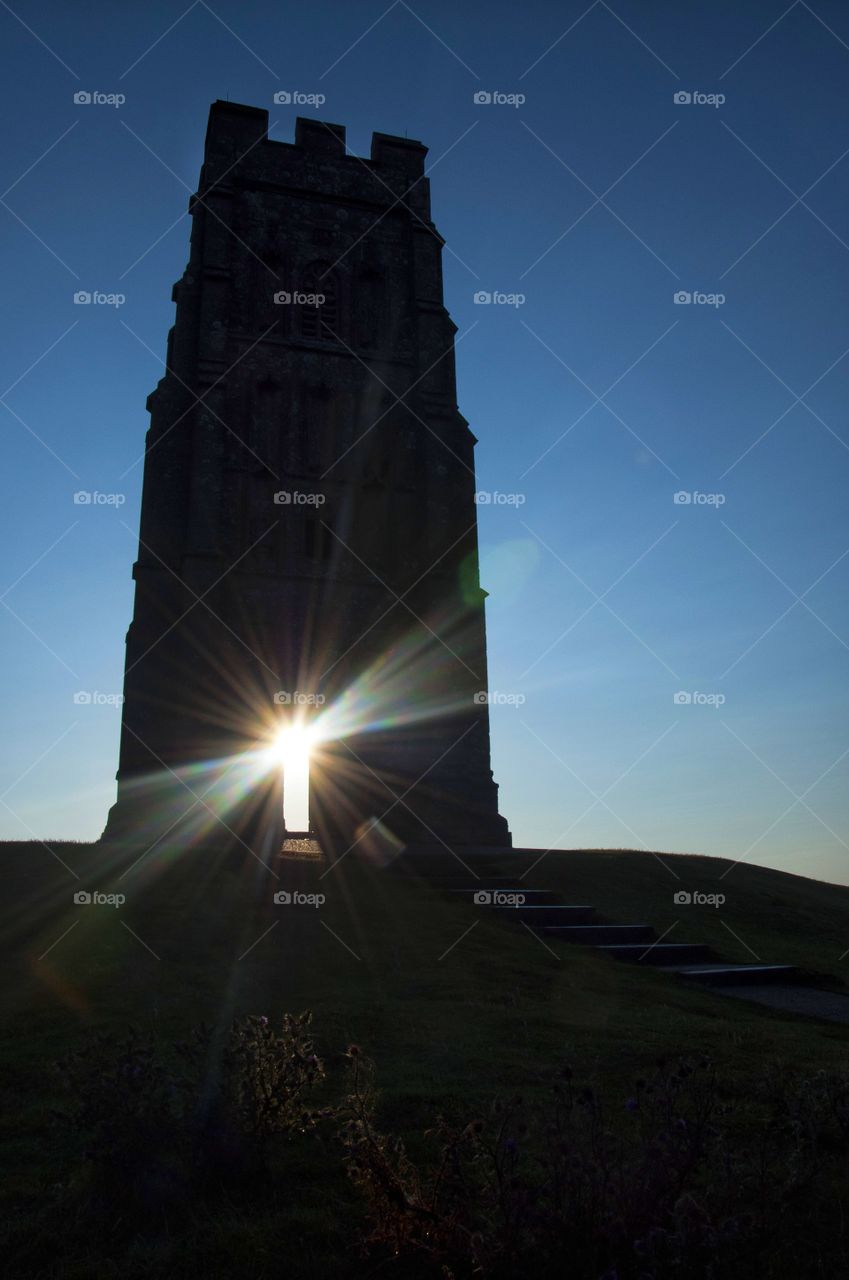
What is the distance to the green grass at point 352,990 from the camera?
5.59 m

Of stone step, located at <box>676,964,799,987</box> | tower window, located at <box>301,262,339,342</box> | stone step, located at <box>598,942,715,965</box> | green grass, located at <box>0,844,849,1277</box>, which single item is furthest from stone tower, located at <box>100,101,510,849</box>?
stone step, located at <box>676,964,799,987</box>

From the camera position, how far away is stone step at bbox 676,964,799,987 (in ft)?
36.1

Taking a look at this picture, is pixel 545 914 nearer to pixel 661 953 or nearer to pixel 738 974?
pixel 661 953

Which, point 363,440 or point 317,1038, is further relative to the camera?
point 363,440

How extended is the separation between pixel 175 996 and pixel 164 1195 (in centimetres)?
441

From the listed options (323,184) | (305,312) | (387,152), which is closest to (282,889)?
(305,312)

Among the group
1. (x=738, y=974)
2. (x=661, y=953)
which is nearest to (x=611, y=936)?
(x=661, y=953)

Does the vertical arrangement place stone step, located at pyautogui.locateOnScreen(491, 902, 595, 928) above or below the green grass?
above

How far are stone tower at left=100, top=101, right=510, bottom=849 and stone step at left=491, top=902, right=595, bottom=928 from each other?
797 centimetres

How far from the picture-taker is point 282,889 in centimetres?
1353

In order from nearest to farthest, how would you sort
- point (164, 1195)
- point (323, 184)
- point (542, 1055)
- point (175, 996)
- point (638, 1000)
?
point (164, 1195) → point (542, 1055) → point (175, 996) → point (638, 1000) → point (323, 184)

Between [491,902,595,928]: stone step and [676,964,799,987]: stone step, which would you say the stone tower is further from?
[676,964,799,987]: stone step

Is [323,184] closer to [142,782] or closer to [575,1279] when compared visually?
[142,782]

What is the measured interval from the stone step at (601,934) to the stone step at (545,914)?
1.72 ft
